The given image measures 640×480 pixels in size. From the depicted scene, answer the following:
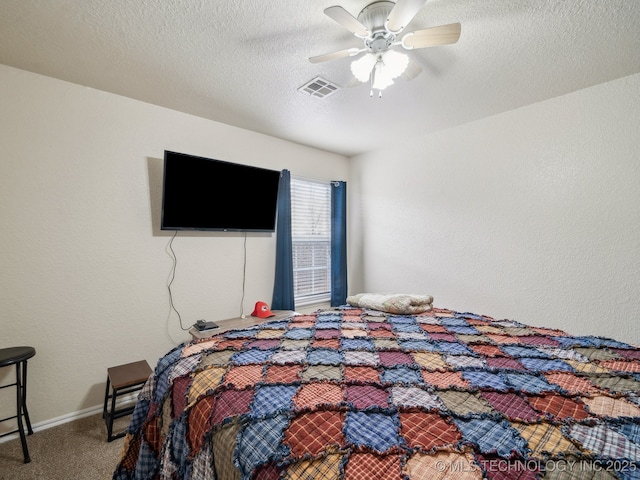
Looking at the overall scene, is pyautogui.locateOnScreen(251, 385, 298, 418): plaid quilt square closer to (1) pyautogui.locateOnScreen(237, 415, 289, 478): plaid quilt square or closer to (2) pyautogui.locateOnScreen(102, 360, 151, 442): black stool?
(1) pyautogui.locateOnScreen(237, 415, 289, 478): plaid quilt square

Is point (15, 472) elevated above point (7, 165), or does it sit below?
below

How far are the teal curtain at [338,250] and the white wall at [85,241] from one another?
58.7 inches

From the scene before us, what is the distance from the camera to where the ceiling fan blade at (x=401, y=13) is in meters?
1.25

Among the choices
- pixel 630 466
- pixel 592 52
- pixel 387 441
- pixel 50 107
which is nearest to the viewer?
pixel 630 466

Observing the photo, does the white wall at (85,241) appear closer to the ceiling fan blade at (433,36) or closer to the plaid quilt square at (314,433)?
the ceiling fan blade at (433,36)

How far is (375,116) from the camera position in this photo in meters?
2.79

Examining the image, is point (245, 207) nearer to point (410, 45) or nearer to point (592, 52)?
point (410, 45)

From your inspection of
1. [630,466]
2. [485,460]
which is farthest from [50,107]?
[630,466]

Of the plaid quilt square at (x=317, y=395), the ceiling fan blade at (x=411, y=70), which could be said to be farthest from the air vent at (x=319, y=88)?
the plaid quilt square at (x=317, y=395)

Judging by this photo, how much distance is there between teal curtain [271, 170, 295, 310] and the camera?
3260mm

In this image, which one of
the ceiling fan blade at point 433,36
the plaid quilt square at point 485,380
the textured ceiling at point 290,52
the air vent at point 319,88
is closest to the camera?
the plaid quilt square at point 485,380

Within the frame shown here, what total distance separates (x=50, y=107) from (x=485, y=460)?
3.10 metres

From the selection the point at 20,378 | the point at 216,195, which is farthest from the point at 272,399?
the point at 216,195

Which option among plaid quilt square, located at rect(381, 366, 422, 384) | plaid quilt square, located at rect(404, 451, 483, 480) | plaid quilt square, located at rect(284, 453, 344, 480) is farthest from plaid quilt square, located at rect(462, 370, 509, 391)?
plaid quilt square, located at rect(284, 453, 344, 480)
